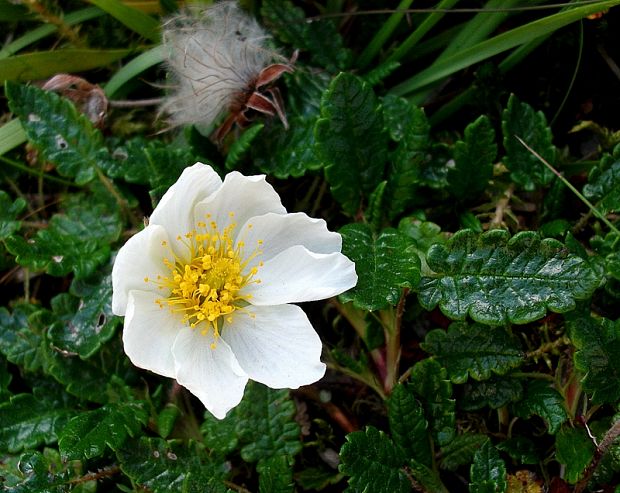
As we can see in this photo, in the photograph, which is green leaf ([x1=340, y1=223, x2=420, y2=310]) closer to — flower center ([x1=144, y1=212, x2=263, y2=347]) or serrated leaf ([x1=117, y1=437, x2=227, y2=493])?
flower center ([x1=144, y1=212, x2=263, y2=347])

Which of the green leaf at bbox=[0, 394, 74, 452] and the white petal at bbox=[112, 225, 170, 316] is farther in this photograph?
the green leaf at bbox=[0, 394, 74, 452]

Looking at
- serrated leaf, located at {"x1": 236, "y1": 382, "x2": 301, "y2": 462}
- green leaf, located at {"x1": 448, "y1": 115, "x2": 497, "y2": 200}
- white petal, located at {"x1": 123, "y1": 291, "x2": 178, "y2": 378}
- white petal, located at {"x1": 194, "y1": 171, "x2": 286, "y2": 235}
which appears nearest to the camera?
white petal, located at {"x1": 123, "y1": 291, "x2": 178, "y2": 378}

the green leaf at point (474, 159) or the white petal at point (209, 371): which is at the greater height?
the green leaf at point (474, 159)

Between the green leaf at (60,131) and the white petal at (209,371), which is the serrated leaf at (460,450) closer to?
the white petal at (209,371)

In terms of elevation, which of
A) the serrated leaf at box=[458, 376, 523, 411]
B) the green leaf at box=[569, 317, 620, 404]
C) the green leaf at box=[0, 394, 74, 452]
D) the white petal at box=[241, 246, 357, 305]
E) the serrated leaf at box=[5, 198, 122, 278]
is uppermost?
the green leaf at box=[569, 317, 620, 404]

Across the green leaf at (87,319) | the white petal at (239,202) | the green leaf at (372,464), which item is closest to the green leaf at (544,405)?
the green leaf at (372,464)

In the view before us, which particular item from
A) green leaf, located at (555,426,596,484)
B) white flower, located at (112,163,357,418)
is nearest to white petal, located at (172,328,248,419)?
white flower, located at (112,163,357,418)

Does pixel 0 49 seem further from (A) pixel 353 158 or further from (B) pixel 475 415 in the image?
(B) pixel 475 415
